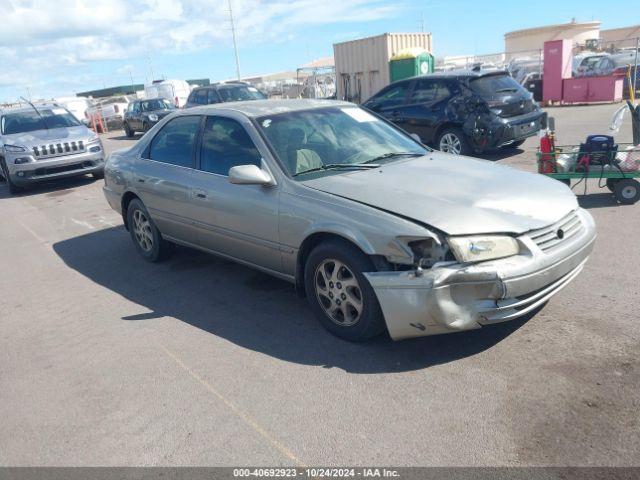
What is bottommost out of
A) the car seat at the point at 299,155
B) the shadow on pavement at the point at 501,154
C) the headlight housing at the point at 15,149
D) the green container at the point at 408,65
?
the shadow on pavement at the point at 501,154

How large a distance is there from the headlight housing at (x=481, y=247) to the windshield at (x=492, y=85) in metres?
7.17

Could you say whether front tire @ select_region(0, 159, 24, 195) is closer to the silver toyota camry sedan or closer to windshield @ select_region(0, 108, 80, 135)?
windshield @ select_region(0, 108, 80, 135)

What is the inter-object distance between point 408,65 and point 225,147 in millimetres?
15990

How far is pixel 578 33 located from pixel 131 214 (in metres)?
78.1

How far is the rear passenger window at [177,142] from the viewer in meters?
5.27

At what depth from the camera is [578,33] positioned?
71.3 meters

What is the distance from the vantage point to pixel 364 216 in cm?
362

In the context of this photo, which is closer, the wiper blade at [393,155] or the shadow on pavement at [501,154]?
the wiper blade at [393,155]

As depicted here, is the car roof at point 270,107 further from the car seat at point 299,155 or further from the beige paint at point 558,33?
the beige paint at point 558,33

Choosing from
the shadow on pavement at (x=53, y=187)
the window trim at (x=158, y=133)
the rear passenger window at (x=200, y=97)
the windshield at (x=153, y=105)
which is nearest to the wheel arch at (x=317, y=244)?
the window trim at (x=158, y=133)

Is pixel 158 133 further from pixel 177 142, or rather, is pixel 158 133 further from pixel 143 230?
pixel 143 230

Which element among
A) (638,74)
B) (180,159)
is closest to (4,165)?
(180,159)

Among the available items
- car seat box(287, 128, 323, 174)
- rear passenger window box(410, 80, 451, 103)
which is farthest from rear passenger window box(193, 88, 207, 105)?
car seat box(287, 128, 323, 174)

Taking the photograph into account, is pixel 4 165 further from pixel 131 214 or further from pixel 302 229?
pixel 302 229
